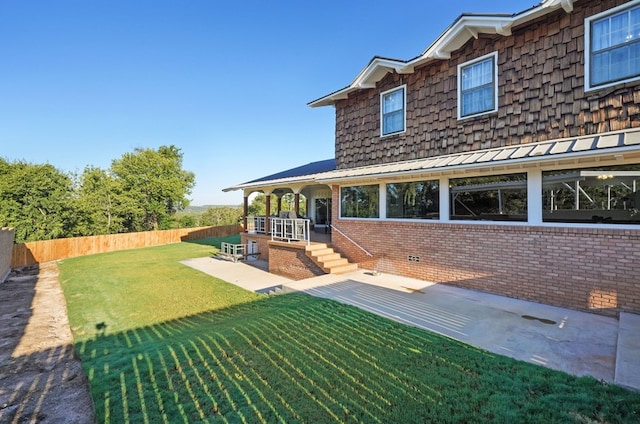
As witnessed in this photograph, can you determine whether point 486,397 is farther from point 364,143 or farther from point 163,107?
point 163,107

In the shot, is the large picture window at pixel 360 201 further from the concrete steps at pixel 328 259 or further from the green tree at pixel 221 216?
the green tree at pixel 221 216

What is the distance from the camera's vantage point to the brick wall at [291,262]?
11.0m

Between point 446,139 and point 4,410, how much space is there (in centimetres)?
1016

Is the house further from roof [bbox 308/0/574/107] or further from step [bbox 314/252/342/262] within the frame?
step [bbox 314/252/342/262]

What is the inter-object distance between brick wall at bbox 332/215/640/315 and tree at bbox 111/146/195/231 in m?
31.7

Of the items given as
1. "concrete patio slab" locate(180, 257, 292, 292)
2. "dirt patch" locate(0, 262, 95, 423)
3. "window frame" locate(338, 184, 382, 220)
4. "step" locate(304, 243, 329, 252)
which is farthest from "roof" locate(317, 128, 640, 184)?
"dirt patch" locate(0, 262, 95, 423)

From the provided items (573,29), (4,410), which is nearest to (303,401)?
(4,410)

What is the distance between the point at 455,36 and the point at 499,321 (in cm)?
721

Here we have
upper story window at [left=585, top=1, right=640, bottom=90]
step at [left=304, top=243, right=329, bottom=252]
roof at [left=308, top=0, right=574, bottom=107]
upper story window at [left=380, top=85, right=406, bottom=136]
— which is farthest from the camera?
step at [left=304, top=243, right=329, bottom=252]

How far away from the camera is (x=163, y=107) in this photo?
24.8 metres

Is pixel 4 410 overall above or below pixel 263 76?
below

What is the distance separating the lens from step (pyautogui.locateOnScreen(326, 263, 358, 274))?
10125 mm

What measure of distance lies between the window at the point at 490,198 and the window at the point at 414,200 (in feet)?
1.77

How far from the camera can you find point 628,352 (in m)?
4.07
